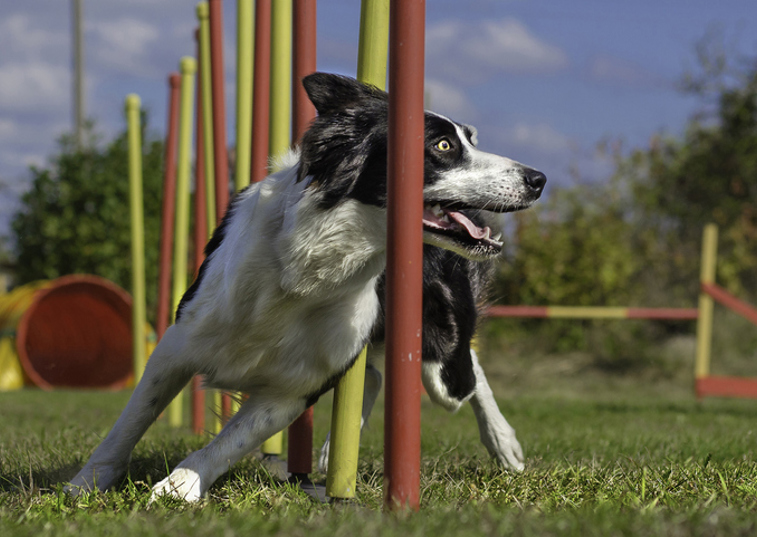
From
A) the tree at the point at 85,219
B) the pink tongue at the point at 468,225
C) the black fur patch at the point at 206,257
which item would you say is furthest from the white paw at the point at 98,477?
the tree at the point at 85,219

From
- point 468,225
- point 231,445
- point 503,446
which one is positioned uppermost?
point 468,225

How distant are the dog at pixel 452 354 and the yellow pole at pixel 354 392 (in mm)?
644

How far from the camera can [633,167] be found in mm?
13703

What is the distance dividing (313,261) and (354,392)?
0.44 m

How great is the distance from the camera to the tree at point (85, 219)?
1112cm

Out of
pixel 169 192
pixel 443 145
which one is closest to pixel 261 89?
pixel 443 145

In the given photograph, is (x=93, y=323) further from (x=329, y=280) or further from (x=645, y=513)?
(x=645, y=513)

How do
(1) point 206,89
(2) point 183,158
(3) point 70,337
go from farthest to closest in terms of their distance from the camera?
1. (3) point 70,337
2. (2) point 183,158
3. (1) point 206,89

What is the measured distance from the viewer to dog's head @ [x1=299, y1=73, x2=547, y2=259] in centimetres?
247

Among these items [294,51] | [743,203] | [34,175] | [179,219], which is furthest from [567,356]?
[294,51]

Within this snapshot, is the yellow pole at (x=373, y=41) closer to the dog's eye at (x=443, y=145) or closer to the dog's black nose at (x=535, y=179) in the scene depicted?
the dog's eye at (x=443, y=145)

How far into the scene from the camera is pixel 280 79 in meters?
3.02

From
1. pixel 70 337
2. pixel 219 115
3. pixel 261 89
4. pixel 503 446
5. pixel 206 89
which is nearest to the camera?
pixel 261 89

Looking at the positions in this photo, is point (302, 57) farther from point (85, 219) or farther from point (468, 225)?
point (85, 219)
